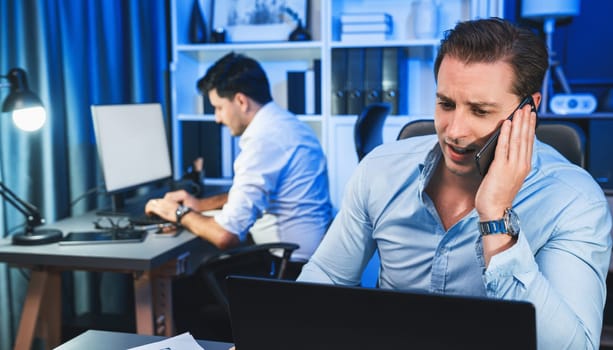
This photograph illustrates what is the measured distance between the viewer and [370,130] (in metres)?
2.65

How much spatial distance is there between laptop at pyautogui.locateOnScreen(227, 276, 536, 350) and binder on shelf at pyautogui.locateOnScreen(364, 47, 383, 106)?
2708 mm

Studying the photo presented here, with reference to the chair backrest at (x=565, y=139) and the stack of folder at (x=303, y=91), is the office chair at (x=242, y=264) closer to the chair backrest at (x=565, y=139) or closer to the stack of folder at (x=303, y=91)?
the chair backrest at (x=565, y=139)

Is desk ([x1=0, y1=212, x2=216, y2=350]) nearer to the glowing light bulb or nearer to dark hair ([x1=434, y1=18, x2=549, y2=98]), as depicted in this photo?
the glowing light bulb

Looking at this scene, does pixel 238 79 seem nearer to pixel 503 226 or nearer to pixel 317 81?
pixel 317 81

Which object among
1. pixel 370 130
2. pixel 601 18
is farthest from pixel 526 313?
pixel 601 18

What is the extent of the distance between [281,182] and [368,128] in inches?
16.2

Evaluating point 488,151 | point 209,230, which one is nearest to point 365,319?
point 488,151

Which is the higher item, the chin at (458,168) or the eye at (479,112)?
the eye at (479,112)

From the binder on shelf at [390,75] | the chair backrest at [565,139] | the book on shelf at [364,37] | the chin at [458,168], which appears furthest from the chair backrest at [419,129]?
the book on shelf at [364,37]

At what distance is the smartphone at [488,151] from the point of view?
1.23 meters

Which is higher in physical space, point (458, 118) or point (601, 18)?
point (601, 18)

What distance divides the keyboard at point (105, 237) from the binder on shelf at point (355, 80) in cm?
152

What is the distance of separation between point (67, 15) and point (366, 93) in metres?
1.51

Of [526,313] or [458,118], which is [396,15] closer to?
[458,118]
